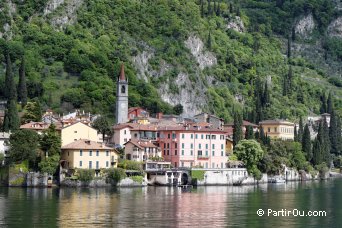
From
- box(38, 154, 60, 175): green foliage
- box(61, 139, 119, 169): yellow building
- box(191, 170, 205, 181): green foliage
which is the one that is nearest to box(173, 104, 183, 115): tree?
box(191, 170, 205, 181): green foliage

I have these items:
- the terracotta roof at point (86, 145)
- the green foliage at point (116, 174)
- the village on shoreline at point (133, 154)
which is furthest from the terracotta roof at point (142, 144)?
the green foliage at point (116, 174)

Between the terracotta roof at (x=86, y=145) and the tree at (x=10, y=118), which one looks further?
the tree at (x=10, y=118)

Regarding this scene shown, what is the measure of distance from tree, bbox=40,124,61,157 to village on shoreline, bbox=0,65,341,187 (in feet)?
0.39

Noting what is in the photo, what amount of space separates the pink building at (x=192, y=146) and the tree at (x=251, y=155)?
252cm

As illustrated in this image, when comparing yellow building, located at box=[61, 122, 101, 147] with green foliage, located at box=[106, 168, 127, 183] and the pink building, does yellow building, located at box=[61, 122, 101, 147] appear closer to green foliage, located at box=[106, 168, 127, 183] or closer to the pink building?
green foliage, located at box=[106, 168, 127, 183]

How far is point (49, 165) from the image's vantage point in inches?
4326

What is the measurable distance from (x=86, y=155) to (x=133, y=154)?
1045 cm

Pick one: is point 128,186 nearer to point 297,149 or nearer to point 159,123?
point 159,123

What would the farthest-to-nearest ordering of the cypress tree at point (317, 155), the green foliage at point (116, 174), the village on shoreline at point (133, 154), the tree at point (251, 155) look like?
the cypress tree at point (317, 155) < the tree at point (251, 155) < the green foliage at point (116, 174) < the village on shoreline at point (133, 154)

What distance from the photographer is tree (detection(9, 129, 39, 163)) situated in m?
110

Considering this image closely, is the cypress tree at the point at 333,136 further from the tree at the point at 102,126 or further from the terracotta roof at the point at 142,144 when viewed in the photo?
the terracotta roof at the point at 142,144

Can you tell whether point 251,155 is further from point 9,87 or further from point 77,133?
point 9,87

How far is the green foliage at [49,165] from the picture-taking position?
10969 centimetres

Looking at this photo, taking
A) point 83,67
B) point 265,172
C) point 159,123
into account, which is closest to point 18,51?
point 83,67
